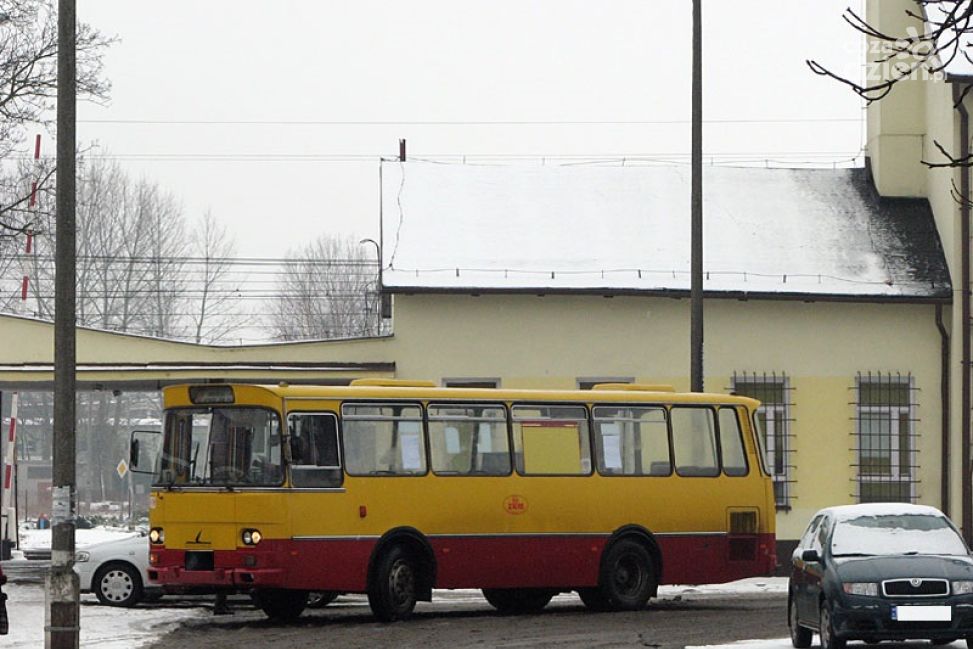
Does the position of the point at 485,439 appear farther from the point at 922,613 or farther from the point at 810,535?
the point at 922,613

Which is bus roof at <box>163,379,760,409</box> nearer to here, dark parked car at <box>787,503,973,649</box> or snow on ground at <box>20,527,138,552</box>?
dark parked car at <box>787,503,973,649</box>

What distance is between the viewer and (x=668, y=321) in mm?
33688

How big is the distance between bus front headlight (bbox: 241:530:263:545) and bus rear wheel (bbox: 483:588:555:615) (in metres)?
4.21

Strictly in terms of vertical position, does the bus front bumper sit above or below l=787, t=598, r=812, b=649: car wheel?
above

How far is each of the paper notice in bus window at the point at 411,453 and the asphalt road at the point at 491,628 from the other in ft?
5.96

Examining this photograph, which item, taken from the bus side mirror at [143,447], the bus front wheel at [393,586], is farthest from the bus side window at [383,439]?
the bus side mirror at [143,447]

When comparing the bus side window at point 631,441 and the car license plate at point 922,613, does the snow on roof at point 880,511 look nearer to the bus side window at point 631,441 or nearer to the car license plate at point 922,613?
the car license plate at point 922,613

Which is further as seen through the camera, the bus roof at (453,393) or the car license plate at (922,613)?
the bus roof at (453,393)

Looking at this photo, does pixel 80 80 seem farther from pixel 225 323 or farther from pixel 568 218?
pixel 225 323

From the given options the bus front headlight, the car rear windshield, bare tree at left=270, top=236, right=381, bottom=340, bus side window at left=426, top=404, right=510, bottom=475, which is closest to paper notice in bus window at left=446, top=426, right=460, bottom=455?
bus side window at left=426, top=404, right=510, bottom=475

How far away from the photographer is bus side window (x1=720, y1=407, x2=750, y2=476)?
24.8 metres

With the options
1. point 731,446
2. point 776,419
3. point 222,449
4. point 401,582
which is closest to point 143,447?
point 222,449

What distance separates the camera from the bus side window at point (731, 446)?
81.3 feet

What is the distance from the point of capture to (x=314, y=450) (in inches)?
843
